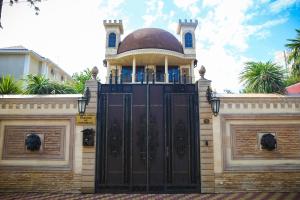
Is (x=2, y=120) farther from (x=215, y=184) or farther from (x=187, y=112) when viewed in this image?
(x=215, y=184)

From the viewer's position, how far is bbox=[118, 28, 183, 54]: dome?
18.2 m

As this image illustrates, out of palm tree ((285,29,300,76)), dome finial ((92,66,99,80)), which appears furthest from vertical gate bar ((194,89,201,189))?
palm tree ((285,29,300,76))

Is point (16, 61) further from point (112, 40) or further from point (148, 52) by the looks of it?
point (148, 52)

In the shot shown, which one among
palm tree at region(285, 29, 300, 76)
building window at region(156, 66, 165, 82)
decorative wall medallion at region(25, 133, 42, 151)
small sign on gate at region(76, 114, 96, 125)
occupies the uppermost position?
building window at region(156, 66, 165, 82)

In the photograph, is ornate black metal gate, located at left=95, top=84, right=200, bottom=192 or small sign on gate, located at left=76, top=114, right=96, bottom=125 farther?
small sign on gate, located at left=76, top=114, right=96, bottom=125

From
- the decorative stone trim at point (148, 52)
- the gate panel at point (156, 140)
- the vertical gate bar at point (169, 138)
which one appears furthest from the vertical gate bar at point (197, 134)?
the decorative stone trim at point (148, 52)

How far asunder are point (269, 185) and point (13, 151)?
297 inches

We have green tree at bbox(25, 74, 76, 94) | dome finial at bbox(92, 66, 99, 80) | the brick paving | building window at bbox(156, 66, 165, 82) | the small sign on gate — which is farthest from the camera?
building window at bbox(156, 66, 165, 82)

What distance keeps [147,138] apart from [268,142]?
3.48 metres

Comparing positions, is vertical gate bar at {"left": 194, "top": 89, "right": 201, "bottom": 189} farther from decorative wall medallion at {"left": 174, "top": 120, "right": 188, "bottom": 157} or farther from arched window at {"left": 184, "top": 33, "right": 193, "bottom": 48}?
arched window at {"left": 184, "top": 33, "right": 193, "bottom": 48}

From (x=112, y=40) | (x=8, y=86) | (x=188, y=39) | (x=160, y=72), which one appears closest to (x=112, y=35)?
(x=112, y=40)

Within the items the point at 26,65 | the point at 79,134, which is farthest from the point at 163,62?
the point at 79,134

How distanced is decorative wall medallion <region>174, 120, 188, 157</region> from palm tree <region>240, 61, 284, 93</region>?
144 inches

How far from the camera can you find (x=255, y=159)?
7.99 metres
